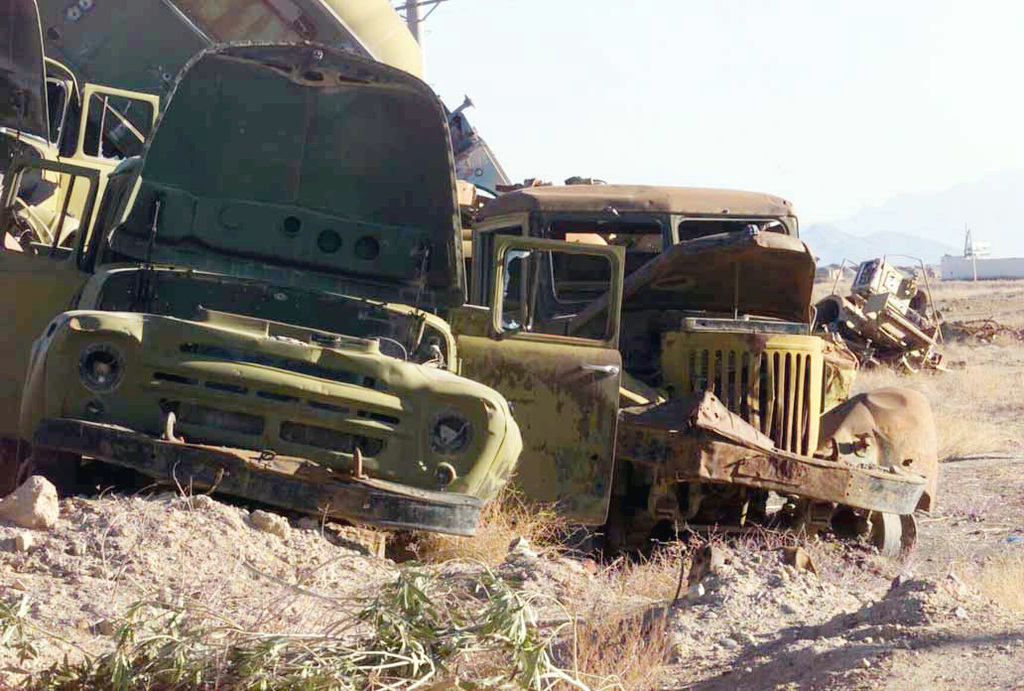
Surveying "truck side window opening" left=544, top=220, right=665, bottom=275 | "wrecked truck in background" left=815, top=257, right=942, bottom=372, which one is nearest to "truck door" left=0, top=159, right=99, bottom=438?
"truck side window opening" left=544, top=220, right=665, bottom=275

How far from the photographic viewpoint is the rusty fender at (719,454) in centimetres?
798

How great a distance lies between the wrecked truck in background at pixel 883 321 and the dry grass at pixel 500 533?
15970 mm

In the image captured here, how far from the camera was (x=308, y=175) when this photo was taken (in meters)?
8.05

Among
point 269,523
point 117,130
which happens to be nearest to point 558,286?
point 269,523

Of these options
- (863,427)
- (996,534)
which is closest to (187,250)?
(863,427)

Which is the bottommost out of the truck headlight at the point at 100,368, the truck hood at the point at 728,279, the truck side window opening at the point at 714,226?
the truck headlight at the point at 100,368

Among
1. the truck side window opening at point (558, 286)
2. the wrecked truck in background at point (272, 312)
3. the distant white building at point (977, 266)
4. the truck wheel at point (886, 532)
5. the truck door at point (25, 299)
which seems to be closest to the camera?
the wrecked truck in background at point (272, 312)

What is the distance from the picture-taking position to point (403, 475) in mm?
6273

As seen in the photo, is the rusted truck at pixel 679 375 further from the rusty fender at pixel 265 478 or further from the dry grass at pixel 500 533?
the rusty fender at pixel 265 478

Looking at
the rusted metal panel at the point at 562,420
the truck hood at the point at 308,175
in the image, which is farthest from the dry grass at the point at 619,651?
the truck hood at the point at 308,175

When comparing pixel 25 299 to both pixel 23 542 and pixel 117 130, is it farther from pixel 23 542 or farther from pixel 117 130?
pixel 117 130

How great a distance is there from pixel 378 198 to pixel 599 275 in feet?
8.98

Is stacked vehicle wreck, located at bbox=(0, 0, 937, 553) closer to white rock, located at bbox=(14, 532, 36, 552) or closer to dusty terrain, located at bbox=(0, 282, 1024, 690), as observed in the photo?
dusty terrain, located at bbox=(0, 282, 1024, 690)

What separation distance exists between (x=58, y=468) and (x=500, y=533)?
2.24 metres
